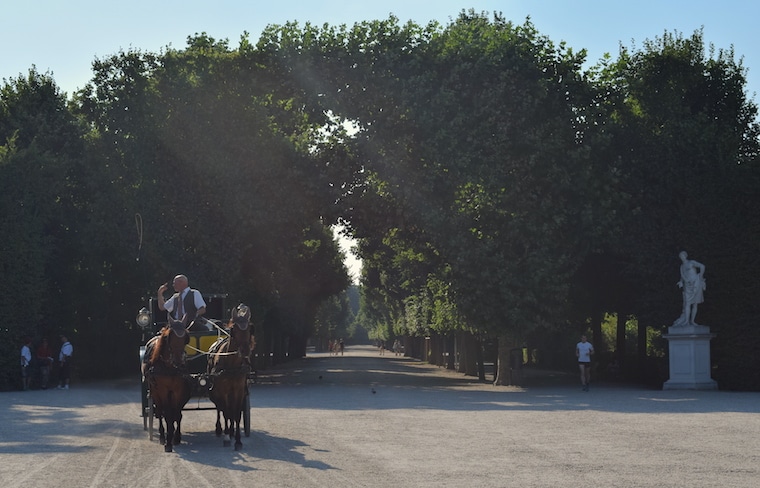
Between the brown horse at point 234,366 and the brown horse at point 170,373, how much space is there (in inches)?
18.4

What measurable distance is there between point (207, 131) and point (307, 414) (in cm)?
1819

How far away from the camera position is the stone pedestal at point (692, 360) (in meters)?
35.4

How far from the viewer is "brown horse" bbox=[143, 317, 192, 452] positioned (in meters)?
15.8

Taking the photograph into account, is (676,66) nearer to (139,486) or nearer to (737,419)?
(737,419)

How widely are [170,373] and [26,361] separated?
22.9 meters

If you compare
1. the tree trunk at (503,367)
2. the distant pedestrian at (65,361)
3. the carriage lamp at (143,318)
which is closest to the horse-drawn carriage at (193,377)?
the carriage lamp at (143,318)

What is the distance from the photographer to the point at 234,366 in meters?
16.1

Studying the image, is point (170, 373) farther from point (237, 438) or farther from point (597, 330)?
point (597, 330)

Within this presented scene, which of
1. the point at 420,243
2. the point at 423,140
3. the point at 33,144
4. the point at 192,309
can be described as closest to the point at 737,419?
the point at 192,309

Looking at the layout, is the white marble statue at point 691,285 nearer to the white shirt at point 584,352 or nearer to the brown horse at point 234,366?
the white shirt at point 584,352

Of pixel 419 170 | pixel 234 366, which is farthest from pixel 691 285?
pixel 234 366

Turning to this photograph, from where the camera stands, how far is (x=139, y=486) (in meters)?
12.3

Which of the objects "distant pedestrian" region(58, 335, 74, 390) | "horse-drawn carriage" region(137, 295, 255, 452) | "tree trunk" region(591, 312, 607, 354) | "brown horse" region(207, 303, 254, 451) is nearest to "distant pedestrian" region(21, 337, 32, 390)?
"distant pedestrian" region(58, 335, 74, 390)

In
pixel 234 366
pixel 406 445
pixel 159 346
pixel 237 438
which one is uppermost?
pixel 159 346
